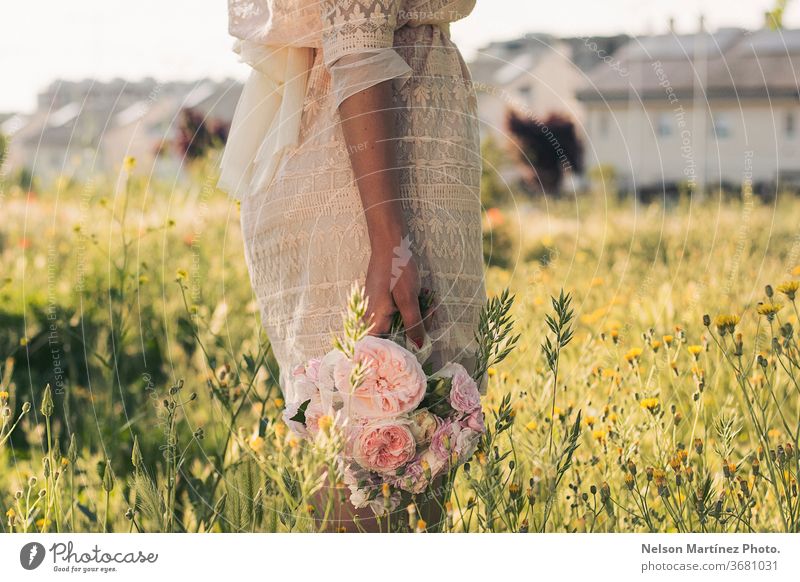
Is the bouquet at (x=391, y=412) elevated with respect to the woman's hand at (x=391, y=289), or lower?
lower

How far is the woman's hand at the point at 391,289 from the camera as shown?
171 centimetres

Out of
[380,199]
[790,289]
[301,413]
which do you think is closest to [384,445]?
[301,413]

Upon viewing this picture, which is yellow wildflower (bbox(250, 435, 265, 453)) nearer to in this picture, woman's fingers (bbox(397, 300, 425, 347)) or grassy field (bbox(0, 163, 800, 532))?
grassy field (bbox(0, 163, 800, 532))

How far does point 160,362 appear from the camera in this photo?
13.9ft

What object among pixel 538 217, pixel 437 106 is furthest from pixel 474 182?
pixel 538 217

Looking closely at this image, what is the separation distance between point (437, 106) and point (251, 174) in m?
0.42

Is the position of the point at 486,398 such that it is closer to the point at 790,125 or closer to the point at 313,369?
the point at 313,369

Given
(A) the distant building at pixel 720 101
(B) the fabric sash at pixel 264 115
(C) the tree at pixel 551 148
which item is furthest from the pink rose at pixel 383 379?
(C) the tree at pixel 551 148

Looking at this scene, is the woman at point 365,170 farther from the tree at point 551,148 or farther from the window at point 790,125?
the tree at point 551,148
